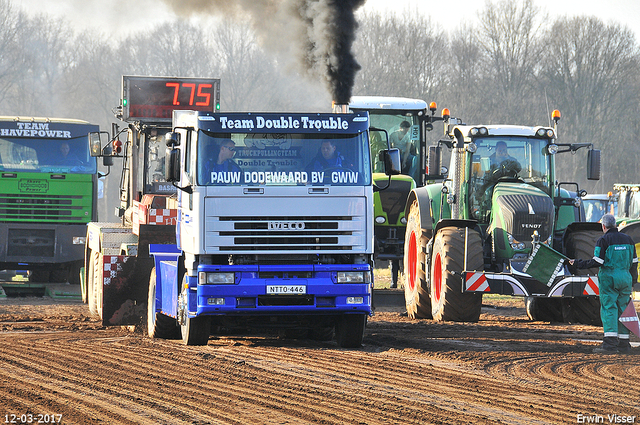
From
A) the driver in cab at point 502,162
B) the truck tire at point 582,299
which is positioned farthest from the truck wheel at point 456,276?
the truck tire at point 582,299

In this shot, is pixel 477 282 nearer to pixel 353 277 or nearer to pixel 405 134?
pixel 353 277

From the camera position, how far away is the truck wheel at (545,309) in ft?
49.6

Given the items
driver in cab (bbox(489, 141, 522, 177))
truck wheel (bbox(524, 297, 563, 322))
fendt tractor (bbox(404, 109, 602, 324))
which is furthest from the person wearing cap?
driver in cab (bbox(489, 141, 522, 177))

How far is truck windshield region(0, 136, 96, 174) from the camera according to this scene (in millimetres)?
20672

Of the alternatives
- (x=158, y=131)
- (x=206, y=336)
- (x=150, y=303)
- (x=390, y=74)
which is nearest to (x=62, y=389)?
(x=206, y=336)

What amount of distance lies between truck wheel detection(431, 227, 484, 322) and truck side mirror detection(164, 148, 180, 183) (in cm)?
483

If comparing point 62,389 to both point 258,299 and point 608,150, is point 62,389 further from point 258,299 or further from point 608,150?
point 608,150

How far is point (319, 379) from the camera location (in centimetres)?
865

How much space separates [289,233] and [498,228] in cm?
458

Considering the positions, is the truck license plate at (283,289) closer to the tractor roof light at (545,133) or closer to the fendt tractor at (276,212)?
the fendt tractor at (276,212)

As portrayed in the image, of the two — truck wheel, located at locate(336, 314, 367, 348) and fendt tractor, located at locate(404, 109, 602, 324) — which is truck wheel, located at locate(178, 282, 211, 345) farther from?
fendt tractor, located at locate(404, 109, 602, 324)

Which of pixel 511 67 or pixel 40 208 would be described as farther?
pixel 511 67

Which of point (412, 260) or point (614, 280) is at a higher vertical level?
point (412, 260)

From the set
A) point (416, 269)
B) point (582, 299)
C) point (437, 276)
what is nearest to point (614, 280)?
point (582, 299)
